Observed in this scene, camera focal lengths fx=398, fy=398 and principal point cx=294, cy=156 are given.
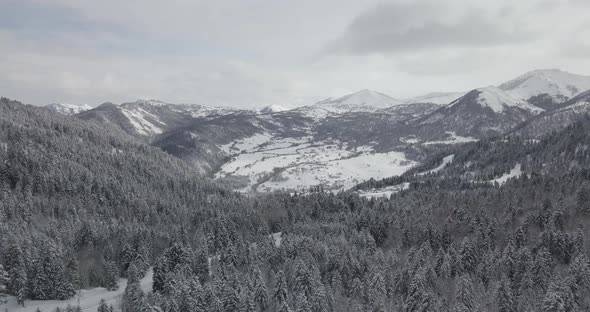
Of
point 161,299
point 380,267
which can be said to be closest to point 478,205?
point 380,267

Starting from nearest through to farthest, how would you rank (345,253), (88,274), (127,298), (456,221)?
(127,298)
(345,253)
(88,274)
(456,221)

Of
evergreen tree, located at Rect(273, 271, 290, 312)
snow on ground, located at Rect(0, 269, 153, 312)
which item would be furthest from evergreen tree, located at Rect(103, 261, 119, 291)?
evergreen tree, located at Rect(273, 271, 290, 312)

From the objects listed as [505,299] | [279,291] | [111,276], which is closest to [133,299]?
[279,291]

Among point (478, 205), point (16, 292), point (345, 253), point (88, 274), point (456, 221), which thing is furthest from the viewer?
point (478, 205)

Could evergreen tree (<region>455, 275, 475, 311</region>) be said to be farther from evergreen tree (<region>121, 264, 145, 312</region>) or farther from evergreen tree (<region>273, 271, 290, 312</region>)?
evergreen tree (<region>121, 264, 145, 312</region>)

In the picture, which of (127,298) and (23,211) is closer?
(127,298)

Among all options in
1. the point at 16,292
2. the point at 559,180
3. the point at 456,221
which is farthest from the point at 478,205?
the point at 16,292

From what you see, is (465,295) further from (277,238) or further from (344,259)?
(277,238)

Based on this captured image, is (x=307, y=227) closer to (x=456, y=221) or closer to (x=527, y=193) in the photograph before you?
(x=456, y=221)

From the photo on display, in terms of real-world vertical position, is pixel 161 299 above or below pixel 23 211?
below
